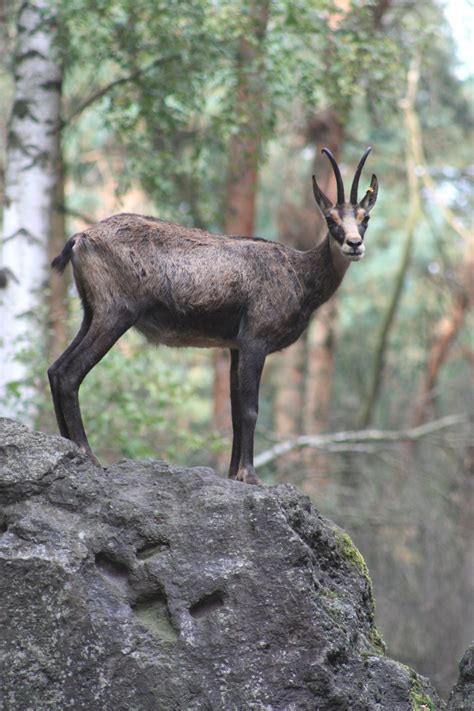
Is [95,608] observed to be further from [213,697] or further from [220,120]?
[220,120]

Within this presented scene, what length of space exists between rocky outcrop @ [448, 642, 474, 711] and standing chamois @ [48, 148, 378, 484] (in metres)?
1.66

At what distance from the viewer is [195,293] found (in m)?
6.32

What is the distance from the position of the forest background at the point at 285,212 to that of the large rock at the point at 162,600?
4816mm

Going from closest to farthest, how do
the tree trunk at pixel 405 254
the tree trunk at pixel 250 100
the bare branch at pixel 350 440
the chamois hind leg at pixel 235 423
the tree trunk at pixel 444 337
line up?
the chamois hind leg at pixel 235 423 → the tree trunk at pixel 250 100 → the bare branch at pixel 350 440 → the tree trunk at pixel 405 254 → the tree trunk at pixel 444 337

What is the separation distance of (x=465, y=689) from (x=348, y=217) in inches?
118

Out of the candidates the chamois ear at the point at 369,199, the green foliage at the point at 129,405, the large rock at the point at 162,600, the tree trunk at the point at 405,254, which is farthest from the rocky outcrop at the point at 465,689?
the tree trunk at the point at 405,254

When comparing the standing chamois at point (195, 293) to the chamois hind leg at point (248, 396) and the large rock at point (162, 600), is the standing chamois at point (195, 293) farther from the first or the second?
the large rock at point (162, 600)

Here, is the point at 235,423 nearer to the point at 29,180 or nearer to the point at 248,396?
the point at 248,396

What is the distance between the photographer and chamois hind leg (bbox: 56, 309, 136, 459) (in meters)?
6.04

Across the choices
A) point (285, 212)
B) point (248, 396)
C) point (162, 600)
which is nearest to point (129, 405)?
point (248, 396)

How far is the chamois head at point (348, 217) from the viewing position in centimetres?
653

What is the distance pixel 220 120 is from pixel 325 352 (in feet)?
30.1

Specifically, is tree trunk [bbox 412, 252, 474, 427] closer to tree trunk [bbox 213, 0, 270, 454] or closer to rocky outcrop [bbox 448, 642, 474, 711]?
tree trunk [bbox 213, 0, 270, 454]

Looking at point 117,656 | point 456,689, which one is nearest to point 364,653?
point 456,689
